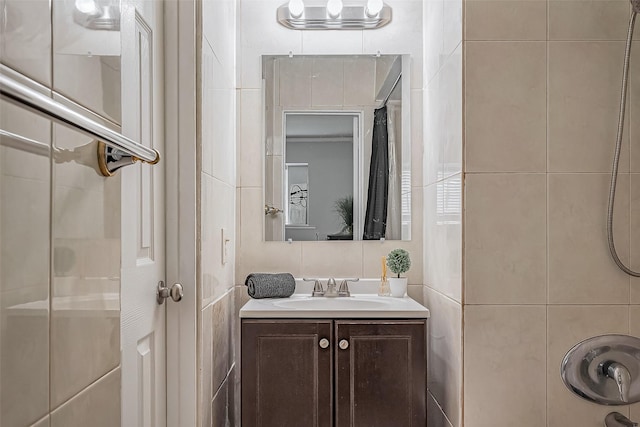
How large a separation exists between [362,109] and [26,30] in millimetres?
2056

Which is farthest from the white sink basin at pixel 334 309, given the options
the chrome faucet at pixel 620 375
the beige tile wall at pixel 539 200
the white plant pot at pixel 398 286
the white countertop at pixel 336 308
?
the chrome faucet at pixel 620 375

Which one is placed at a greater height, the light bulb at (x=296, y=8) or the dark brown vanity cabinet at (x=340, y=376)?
the light bulb at (x=296, y=8)

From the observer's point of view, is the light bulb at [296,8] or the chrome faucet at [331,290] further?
the light bulb at [296,8]

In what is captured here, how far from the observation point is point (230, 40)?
2502mm

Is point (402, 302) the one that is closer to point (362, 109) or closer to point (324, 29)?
point (362, 109)

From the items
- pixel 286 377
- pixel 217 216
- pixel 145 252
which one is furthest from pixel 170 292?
pixel 286 377

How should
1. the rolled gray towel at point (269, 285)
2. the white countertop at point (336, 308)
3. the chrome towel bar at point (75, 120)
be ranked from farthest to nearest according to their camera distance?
the rolled gray towel at point (269, 285) → the white countertop at point (336, 308) → the chrome towel bar at point (75, 120)

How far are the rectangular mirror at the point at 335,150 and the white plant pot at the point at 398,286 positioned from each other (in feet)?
0.81

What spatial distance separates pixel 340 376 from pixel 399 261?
596 millimetres

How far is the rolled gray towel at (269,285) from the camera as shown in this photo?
240 cm

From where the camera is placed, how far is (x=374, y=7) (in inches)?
102

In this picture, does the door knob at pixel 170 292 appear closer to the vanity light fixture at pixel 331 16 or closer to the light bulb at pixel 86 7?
the light bulb at pixel 86 7

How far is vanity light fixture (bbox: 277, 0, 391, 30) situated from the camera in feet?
8.54

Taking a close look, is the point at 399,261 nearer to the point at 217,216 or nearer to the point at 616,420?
the point at 217,216
